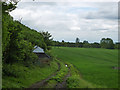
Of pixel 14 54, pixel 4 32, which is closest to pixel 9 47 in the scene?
pixel 14 54

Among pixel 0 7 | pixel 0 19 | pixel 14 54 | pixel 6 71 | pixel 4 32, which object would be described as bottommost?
pixel 6 71

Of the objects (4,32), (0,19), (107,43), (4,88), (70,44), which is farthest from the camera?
(70,44)

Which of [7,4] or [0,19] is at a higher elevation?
[7,4]

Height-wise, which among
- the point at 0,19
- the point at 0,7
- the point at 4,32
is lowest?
the point at 4,32

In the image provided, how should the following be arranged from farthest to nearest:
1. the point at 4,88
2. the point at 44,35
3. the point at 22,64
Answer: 1. the point at 44,35
2. the point at 22,64
3. the point at 4,88

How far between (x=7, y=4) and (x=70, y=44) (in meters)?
155

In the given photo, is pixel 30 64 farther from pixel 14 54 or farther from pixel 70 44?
pixel 70 44

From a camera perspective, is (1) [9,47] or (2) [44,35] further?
(2) [44,35]

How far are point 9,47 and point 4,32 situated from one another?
26.0 ft

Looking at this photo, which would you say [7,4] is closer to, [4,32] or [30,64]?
[4,32]

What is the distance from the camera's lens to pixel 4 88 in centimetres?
1839

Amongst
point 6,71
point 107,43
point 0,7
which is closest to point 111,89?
point 6,71

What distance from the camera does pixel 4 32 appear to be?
21.6 m

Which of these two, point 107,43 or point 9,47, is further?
point 107,43
